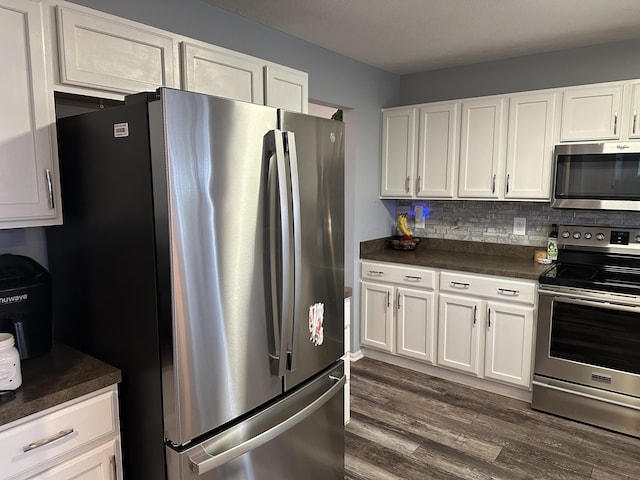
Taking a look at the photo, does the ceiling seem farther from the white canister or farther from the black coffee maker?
the white canister

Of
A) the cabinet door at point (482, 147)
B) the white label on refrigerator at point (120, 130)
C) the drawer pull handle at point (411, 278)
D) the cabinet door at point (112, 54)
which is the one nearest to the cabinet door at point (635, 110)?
the cabinet door at point (482, 147)

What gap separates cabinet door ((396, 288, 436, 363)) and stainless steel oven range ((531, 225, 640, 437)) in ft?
2.53

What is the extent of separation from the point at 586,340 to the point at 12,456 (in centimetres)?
297

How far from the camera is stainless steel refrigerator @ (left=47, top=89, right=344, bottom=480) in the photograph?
52.7 inches

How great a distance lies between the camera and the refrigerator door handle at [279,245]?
1.53m

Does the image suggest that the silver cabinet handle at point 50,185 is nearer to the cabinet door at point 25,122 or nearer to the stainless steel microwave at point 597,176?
the cabinet door at point 25,122

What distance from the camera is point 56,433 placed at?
1.35m

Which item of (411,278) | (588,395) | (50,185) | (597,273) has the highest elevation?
(50,185)

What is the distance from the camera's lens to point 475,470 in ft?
7.78

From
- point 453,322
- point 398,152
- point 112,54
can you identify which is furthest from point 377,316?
point 112,54

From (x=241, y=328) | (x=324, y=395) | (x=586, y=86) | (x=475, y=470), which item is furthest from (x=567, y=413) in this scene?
(x=241, y=328)

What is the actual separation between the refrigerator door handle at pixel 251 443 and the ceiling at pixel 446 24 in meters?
2.02

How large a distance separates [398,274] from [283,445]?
83.1 inches

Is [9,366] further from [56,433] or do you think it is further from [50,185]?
[50,185]
